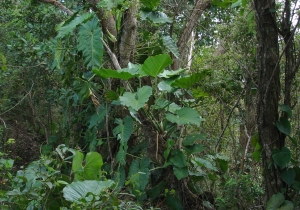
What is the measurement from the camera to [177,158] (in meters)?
3.78

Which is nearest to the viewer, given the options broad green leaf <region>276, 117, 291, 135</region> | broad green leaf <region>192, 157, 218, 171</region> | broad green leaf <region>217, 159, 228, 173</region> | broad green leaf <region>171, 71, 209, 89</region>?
broad green leaf <region>276, 117, 291, 135</region>

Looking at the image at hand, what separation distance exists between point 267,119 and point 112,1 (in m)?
1.66

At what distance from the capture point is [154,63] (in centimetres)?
354

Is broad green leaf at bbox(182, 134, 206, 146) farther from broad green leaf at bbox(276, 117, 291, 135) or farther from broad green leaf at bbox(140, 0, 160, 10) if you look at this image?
broad green leaf at bbox(140, 0, 160, 10)

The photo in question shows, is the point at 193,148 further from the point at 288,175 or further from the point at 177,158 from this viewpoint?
the point at 288,175

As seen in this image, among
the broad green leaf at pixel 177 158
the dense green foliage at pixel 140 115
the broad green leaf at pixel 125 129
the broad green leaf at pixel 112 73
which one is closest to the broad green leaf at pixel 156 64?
the dense green foliage at pixel 140 115

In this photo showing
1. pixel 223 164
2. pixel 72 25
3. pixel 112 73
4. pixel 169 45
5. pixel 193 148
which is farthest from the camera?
pixel 169 45

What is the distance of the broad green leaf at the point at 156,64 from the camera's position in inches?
138

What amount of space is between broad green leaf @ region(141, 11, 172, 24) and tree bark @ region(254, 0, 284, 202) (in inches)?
40.7

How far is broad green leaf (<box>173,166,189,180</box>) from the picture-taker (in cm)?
372

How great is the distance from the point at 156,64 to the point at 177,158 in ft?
2.71

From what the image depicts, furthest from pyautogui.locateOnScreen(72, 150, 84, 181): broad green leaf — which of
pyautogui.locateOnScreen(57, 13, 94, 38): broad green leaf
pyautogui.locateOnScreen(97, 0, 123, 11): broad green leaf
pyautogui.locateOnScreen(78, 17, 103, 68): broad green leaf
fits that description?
pyautogui.locateOnScreen(97, 0, 123, 11): broad green leaf

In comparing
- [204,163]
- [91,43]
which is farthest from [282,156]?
[91,43]

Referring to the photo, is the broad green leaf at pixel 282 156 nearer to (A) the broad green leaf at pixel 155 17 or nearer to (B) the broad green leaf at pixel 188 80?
(B) the broad green leaf at pixel 188 80
